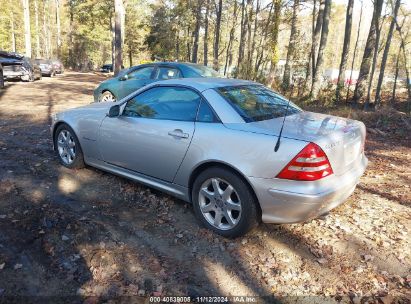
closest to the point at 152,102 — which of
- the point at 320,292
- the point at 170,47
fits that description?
the point at 320,292

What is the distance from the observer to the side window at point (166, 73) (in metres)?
9.31

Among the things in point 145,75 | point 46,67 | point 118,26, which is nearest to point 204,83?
point 145,75

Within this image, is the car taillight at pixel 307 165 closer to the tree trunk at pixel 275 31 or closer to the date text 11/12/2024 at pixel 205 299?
the date text 11/12/2024 at pixel 205 299

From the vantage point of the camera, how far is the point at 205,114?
3.94 meters

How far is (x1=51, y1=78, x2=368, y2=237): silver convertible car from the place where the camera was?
3.33 meters

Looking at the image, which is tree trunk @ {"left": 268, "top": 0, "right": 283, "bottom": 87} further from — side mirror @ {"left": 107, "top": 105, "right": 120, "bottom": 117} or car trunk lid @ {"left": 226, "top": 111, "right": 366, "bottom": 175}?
car trunk lid @ {"left": 226, "top": 111, "right": 366, "bottom": 175}

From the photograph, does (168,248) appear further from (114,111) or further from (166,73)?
(166,73)

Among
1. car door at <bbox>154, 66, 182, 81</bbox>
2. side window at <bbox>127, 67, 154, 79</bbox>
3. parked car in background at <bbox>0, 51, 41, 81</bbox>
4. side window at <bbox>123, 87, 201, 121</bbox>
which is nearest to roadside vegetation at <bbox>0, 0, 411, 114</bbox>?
side window at <bbox>123, 87, 201, 121</bbox>

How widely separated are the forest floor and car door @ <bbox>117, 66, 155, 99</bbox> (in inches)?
195

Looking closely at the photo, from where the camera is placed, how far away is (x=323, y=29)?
14.8 m

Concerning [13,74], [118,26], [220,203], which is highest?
[118,26]

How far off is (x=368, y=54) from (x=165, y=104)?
11034mm

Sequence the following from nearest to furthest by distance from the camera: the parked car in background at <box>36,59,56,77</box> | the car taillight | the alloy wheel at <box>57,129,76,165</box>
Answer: the car taillight
the alloy wheel at <box>57,129,76,165</box>
the parked car in background at <box>36,59,56,77</box>

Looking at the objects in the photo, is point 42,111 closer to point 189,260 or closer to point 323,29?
point 189,260
